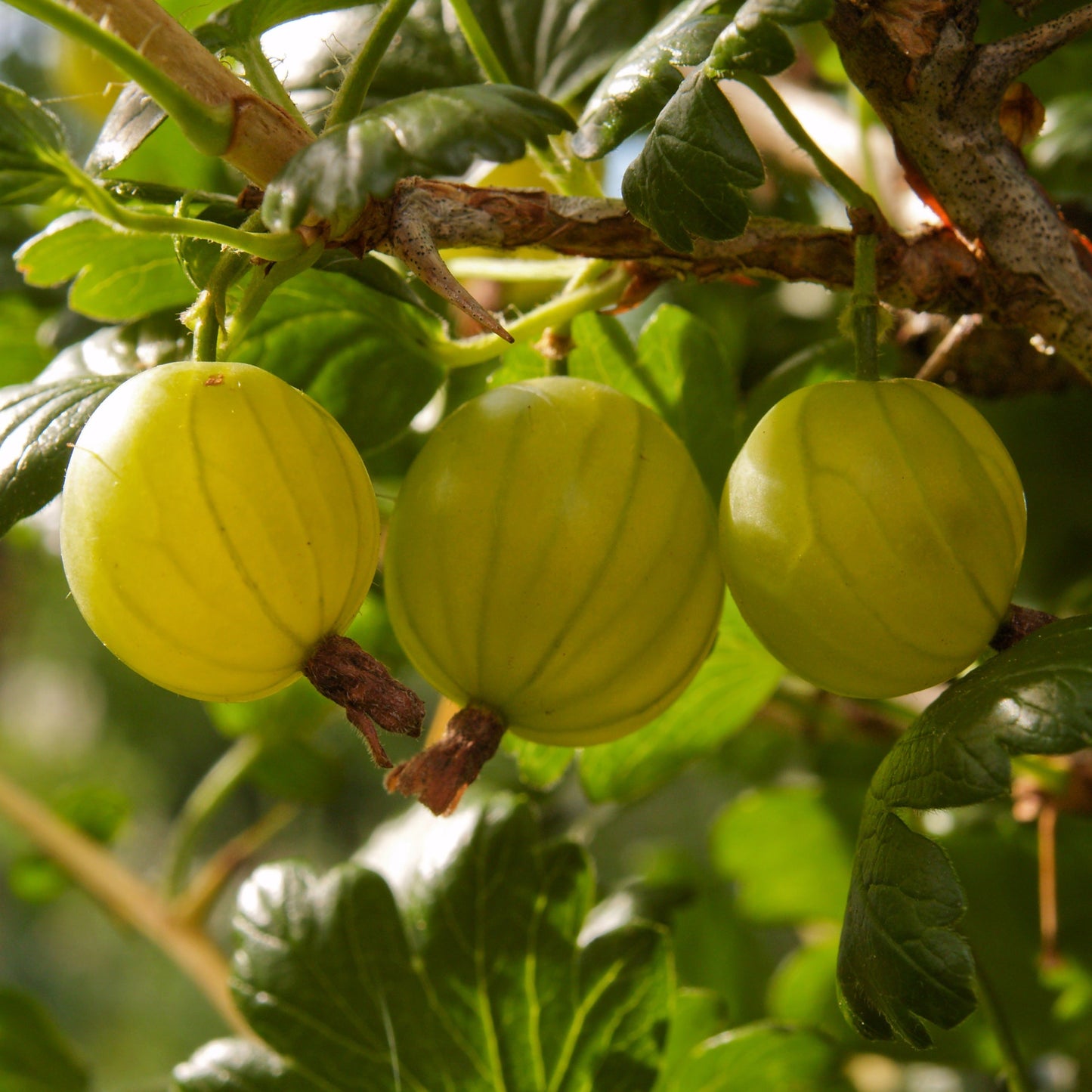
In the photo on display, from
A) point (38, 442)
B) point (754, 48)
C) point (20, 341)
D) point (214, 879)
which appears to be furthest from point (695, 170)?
point (214, 879)

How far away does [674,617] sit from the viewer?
1.32ft

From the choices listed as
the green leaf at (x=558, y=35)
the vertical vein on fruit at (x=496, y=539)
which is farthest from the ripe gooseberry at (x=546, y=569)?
the green leaf at (x=558, y=35)

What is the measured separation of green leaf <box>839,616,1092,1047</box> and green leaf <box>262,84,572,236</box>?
0.24m

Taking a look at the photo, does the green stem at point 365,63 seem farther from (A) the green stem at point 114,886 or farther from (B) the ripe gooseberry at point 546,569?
(A) the green stem at point 114,886

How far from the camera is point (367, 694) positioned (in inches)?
14.3

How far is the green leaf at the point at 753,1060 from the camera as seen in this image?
60cm

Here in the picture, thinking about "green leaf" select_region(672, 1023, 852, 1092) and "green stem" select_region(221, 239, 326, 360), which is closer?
"green stem" select_region(221, 239, 326, 360)

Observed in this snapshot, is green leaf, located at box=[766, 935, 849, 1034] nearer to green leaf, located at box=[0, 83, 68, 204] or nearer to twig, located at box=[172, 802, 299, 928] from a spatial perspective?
twig, located at box=[172, 802, 299, 928]

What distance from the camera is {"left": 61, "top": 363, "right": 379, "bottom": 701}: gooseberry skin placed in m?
0.34

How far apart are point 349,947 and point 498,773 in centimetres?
52

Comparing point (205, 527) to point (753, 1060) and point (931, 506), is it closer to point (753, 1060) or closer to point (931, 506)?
point (931, 506)

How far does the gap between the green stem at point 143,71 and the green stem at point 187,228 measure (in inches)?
1.3

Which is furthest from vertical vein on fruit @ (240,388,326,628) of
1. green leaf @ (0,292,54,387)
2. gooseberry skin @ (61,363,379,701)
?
green leaf @ (0,292,54,387)

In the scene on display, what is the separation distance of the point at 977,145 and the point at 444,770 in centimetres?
32
